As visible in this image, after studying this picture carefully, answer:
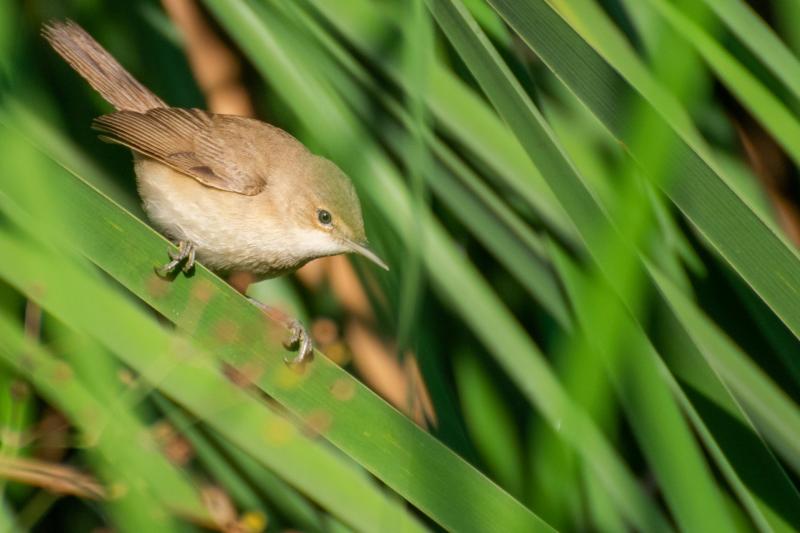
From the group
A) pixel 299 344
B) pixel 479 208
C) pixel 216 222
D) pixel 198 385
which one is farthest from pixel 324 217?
pixel 198 385

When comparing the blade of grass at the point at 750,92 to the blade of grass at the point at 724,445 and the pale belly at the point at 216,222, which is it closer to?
the blade of grass at the point at 724,445

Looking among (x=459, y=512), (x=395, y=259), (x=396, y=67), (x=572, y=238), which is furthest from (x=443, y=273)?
(x=459, y=512)

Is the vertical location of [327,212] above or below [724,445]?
below

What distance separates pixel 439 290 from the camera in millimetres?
1644

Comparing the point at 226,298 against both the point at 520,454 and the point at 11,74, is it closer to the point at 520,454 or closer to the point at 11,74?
the point at 11,74

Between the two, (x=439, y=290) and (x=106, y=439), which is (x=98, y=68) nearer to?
(x=439, y=290)

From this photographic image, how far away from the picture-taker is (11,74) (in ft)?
4.95

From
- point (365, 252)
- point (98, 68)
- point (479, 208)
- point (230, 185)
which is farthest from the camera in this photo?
point (230, 185)

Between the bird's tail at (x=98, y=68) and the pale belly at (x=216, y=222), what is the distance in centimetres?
12

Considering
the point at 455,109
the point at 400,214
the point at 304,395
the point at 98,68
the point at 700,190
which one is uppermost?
the point at 700,190

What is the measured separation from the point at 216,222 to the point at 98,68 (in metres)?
0.35

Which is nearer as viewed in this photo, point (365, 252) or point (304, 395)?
point (304, 395)

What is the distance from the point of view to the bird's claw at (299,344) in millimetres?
1300

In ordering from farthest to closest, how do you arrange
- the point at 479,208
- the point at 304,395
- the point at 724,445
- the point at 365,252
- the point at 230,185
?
the point at 230,185, the point at 365,252, the point at 479,208, the point at 724,445, the point at 304,395
